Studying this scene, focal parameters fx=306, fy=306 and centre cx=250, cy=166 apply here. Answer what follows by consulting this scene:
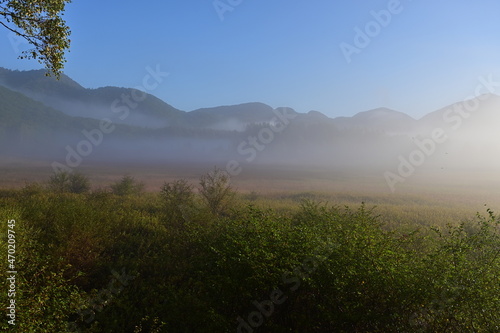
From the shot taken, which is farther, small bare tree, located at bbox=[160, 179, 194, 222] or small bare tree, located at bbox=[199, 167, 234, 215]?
small bare tree, located at bbox=[199, 167, 234, 215]

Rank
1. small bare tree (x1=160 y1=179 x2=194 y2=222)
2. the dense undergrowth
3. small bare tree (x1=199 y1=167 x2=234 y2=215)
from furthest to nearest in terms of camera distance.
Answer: small bare tree (x1=199 y1=167 x2=234 y2=215), small bare tree (x1=160 y1=179 x2=194 y2=222), the dense undergrowth

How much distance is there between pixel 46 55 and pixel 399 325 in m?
14.9

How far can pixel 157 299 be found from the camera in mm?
10219

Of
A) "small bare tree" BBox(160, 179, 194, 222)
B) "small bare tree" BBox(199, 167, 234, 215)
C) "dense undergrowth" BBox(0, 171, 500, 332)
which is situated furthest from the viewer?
"small bare tree" BBox(199, 167, 234, 215)

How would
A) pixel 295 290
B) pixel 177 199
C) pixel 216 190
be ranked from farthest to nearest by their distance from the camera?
pixel 216 190 < pixel 177 199 < pixel 295 290

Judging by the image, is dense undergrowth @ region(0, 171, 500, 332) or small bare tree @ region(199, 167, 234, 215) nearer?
dense undergrowth @ region(0, 171, 500, 332)

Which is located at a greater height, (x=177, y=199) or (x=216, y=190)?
(x=216, y=190)

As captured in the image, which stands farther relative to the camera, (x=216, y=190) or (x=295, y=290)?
(x=216, y=190)

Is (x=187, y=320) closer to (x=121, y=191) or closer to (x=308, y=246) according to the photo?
(x=308, y=246)

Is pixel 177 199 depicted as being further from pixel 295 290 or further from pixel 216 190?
pixel 295 290

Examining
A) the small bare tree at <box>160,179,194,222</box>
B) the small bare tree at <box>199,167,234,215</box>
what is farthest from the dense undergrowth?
the small bare tree at <box>199,167,234,215</box>

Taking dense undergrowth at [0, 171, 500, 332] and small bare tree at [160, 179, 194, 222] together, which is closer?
dense undergrowth at [0, 171, 500, 332]

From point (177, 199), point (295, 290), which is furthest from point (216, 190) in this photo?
point (295, 290)

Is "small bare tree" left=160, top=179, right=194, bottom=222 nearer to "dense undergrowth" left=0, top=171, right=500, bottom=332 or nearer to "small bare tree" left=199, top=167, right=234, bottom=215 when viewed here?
"small bare tree" left=199, top=167, right=234, bottom=215
